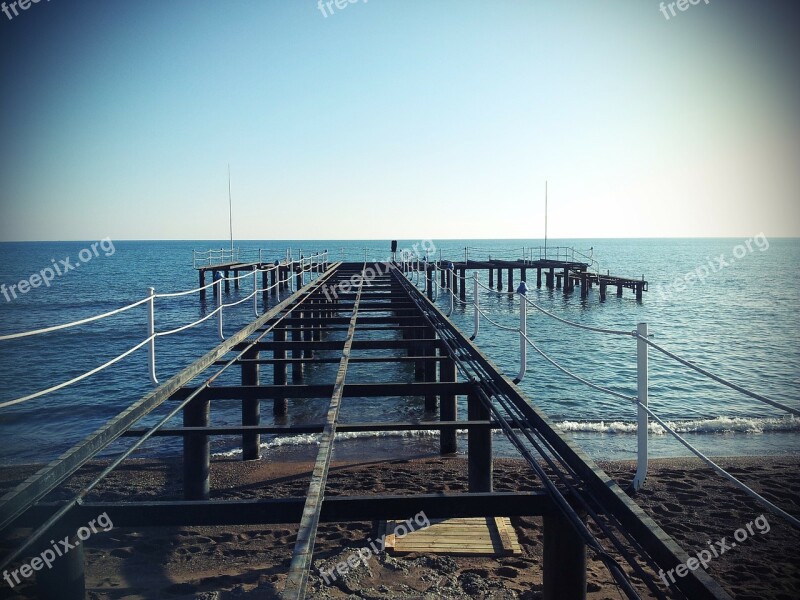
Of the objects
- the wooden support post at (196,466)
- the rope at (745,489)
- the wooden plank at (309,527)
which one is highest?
the rope at (745,489)

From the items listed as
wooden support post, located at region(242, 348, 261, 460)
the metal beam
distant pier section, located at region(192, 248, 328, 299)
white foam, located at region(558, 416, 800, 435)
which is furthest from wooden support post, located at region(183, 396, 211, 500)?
distant pier section, located at region(192, 248, 328, 299)

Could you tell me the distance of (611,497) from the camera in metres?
3.38

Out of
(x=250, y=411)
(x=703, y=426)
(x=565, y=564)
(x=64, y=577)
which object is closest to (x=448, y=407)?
(x=250, y=411)

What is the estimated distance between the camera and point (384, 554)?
598 centimetres

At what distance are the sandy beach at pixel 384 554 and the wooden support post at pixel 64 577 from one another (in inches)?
69.4

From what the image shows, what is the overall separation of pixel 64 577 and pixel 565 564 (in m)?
3.28

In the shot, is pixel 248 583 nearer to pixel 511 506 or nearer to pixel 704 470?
pixel 511 506

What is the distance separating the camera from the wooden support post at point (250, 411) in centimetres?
956

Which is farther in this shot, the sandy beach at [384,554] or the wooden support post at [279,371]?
the wooden support post at [279,371]

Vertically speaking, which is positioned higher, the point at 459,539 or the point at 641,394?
the point at 641,394

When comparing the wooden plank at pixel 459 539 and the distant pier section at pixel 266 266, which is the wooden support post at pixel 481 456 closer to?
the wooden plank at pixel 459 539

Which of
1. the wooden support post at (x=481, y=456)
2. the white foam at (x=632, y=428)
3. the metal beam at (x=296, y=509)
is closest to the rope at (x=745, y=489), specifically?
the metal beam at (x=296, y=509)

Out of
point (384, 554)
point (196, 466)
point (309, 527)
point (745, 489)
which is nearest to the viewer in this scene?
point (745, 489)

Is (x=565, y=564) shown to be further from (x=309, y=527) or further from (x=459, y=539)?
(x=459, y=539)
